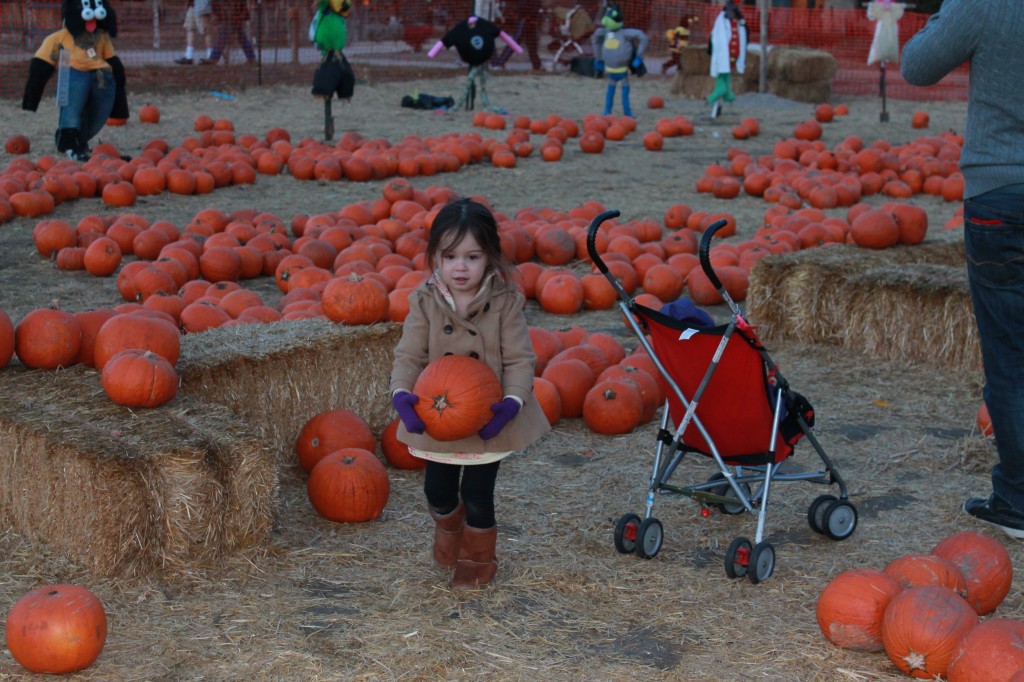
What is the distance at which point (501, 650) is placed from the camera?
370cm

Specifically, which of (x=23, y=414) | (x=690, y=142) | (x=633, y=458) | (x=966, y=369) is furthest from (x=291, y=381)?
(x=690, y=142)

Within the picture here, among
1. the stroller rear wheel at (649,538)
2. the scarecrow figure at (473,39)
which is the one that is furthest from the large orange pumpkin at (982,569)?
the scarecrow figure at (473,39)

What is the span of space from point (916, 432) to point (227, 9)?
61.5 ft

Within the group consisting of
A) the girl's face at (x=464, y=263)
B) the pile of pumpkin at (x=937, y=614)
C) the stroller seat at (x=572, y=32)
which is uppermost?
the stroller seat at (x=572, y=32)

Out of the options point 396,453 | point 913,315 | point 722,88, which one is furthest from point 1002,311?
point 722,88

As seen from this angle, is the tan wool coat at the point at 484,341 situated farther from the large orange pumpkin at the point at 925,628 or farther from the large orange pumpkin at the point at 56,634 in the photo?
the large orange pumpkin at the point at 925,628

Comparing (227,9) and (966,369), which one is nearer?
(966,369)

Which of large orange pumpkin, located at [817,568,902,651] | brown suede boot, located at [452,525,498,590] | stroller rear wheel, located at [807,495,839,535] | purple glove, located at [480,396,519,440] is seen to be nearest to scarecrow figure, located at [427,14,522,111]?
stroller rear wheel, located at [807,495,839,535]

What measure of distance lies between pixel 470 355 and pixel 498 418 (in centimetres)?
32

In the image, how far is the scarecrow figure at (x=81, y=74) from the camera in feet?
39.9

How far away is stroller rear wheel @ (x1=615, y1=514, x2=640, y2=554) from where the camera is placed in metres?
4.41

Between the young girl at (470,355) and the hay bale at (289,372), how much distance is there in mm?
1149

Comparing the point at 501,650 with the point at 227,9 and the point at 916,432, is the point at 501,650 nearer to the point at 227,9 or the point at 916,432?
the point at 916,432

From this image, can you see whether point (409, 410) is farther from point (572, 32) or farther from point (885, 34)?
point (572, 32)
